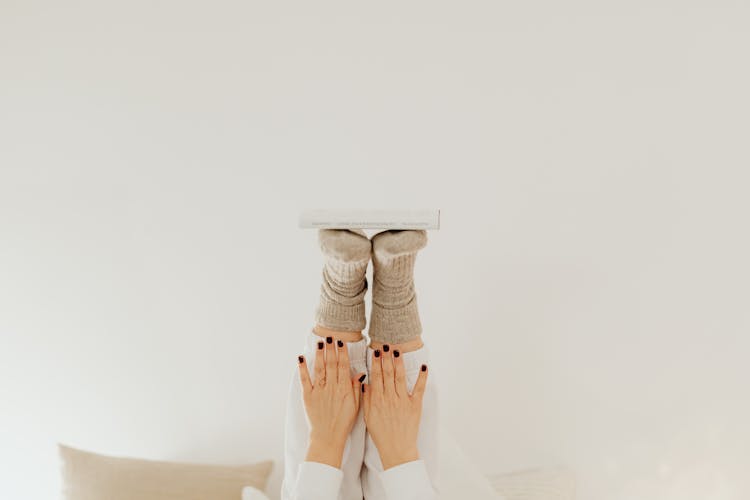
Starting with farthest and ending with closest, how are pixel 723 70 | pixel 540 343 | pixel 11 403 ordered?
pixel 11 403, pixel 540 343, pixel 723 70

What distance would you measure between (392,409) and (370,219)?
0.39 m

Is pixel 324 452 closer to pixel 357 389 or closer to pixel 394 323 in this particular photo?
pixel 357 389

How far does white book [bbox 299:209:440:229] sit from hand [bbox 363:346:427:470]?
0.86 feet

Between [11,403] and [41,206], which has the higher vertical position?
[41,206]

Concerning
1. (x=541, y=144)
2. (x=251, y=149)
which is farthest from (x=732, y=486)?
(x=251, y=149)

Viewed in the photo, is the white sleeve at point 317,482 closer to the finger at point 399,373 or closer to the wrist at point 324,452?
the wrist at point 324,452

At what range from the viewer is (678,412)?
1.81 meters

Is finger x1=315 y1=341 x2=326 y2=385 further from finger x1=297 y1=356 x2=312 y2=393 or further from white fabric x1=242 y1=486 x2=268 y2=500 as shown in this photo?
white fabric x1=242 y1=486 x2=268 y2=500

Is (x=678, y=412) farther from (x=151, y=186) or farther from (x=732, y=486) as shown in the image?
(x=151, y=186)

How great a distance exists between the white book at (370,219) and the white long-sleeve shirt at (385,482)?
470 mm

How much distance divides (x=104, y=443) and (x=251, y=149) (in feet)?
3.21

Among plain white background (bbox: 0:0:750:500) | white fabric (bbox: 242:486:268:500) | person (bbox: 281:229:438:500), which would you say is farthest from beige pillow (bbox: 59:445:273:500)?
person (bbox: 281:229:438:500)

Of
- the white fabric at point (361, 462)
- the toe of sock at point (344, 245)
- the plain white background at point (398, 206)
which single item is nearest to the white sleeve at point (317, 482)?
the white fabric at point (361, 462)

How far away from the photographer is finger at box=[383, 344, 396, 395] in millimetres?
1322
